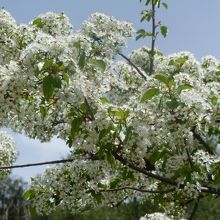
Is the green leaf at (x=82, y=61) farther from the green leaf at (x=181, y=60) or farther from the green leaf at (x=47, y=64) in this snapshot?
the green leaf at (x=181, y=60)

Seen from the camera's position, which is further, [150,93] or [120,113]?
[120,113]

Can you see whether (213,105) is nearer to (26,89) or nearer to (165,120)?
(165,120)

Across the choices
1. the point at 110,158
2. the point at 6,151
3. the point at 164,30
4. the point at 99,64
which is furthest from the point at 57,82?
the point at 164,30

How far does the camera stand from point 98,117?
4555 mm

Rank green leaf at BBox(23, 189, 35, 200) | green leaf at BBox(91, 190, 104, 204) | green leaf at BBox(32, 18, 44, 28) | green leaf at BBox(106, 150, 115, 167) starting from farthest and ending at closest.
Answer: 1. green leaf at BBox(32, 18, 44, 28)
2. green leaf at BBox(23, 189, 35, 200)
3. green leaf at BBox(91, 190, 104, 204)
4. green leaf at BBox(106, 150, 115, 167)

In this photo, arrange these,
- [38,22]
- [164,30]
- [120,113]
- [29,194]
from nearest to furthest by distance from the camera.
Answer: [120,113]
[29,194]
[38,22]
[164,30]

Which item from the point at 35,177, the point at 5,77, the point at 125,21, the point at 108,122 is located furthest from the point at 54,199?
the point at 125,21

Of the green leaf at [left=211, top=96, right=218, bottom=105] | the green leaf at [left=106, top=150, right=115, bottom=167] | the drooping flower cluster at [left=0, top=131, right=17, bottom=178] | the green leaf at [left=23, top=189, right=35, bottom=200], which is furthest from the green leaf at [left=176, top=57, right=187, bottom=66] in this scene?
the drooping flower cluster at [left=0, top=131, right=17, bottom=178]

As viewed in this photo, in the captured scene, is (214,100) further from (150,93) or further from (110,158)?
(110,158)

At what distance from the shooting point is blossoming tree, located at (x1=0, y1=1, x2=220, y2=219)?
14.1ft

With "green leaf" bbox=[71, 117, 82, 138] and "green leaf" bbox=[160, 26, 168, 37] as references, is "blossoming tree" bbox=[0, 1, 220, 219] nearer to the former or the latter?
"green leaf" bbox=[71, 117, 82, 138]

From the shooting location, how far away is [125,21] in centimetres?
789

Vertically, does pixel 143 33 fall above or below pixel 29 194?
above

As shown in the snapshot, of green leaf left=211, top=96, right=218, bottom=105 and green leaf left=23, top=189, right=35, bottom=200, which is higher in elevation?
green leaf left=211, top=96, right=218, bottom=105
